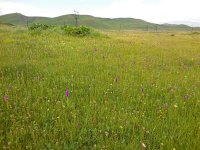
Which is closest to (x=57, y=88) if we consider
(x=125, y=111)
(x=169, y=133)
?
(x=125, y=111)

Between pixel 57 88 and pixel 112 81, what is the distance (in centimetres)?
172

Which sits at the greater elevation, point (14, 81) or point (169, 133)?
point (14, 81)

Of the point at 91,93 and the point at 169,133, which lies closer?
the point at 169,133

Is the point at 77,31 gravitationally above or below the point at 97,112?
above

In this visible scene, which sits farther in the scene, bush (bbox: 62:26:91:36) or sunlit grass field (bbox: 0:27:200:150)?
bush (bbox: 62:26:91:36)

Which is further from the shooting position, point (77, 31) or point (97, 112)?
point (77, 31)

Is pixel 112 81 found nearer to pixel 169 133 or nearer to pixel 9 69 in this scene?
pixel 169 133

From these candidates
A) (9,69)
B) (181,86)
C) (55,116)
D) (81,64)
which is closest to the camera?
(55,116)

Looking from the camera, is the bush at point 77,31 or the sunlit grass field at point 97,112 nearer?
the sunlit grass field at point 97,112

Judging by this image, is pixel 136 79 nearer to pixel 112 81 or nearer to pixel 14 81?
pixel 112 81

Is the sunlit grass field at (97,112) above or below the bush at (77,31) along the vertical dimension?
below

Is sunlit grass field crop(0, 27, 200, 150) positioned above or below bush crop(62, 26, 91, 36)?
below

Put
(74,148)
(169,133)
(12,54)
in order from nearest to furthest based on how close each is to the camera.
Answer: (74,148) < (169,133) < (12,54)

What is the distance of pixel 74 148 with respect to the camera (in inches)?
129
